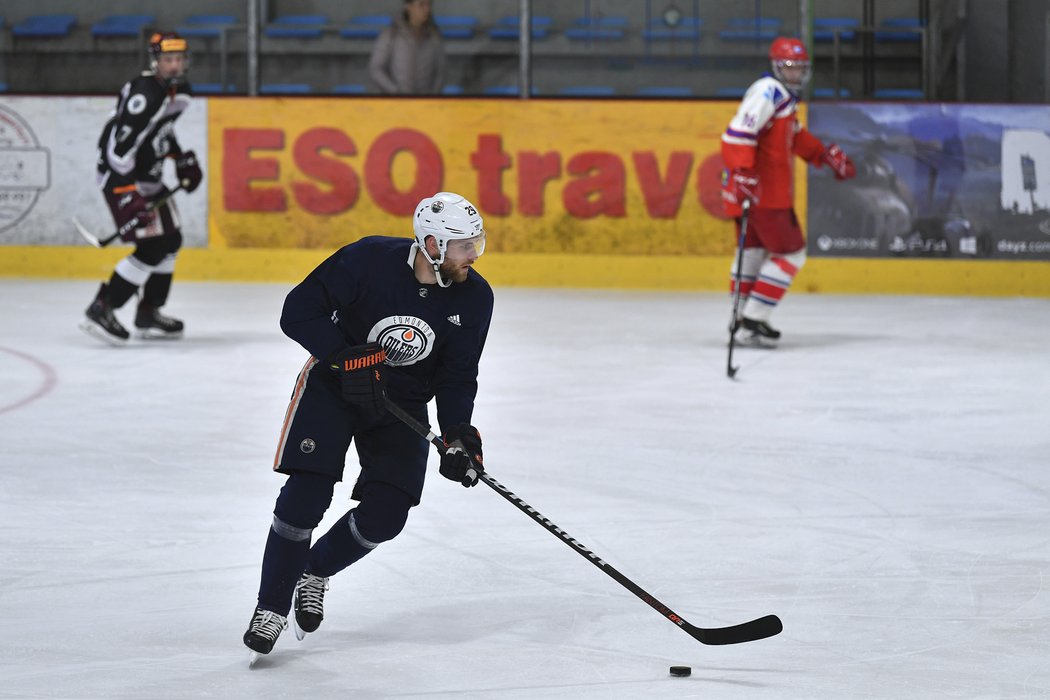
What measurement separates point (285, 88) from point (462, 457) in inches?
306

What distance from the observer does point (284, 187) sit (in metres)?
10.1

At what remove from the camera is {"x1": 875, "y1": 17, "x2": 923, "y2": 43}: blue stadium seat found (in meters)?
10.1

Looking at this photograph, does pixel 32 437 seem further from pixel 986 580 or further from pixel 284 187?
pixel 284 187

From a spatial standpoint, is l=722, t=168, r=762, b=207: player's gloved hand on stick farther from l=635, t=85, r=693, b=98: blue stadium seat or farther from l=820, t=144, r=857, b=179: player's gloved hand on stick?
l=635, t=85, r=693, b=98: blue stadium seat

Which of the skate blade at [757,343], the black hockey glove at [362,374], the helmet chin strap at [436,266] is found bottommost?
the skate blade at [757,343]

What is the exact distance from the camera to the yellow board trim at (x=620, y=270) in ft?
31.3

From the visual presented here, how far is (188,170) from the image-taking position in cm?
777

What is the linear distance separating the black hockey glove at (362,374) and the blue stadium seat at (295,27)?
8.42m

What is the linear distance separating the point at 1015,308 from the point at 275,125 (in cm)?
447

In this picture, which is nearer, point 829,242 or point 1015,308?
point 1015,308

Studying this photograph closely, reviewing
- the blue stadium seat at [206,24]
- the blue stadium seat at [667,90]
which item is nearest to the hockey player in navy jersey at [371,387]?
the blue stadium seat at [667,90]

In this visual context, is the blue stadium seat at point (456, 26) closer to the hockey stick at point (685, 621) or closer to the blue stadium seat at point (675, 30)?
the blue stadium seat at point (675, 30)

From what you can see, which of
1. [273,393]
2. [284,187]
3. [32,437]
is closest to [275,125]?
[284,187]

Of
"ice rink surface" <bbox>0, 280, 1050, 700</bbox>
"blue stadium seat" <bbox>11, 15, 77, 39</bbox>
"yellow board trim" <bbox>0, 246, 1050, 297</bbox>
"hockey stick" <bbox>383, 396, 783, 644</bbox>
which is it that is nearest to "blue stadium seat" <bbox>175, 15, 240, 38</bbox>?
"blue stadium seat" <bbox>11, 15, 77, 39</bbox>
